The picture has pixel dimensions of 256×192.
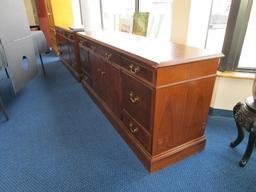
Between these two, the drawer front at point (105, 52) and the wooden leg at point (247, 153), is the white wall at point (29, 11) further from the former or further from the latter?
the wooden leg at point (247, 153)

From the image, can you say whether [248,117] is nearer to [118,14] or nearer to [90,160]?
[90,160]

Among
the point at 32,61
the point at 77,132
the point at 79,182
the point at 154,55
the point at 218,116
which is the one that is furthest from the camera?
the point at 32,61

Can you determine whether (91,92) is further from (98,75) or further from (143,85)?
(143,85)

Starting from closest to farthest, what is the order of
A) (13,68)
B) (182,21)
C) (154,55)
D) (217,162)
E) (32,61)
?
(154,55) → (217,162) → (182,21) → (13,68) → (32,61)

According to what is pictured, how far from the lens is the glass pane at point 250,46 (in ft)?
5.42

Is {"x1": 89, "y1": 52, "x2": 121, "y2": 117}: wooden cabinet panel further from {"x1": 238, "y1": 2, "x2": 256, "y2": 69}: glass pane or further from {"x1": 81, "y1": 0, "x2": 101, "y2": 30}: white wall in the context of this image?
{"x1": 81, "y1": 0, "x2": 101, "y2": 30}: white wall

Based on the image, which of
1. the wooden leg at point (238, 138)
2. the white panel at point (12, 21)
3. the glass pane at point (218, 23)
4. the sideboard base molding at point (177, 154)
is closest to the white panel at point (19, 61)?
the white panel at point (12, 21)

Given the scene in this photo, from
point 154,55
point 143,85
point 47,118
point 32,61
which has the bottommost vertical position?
point 47,118

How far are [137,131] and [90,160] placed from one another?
0.45 metres

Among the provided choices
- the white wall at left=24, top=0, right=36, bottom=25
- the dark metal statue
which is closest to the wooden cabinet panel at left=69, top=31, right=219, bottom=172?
the dark metal statue

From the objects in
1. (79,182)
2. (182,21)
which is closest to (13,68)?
(79,182)

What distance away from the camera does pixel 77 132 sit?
74.1 inches

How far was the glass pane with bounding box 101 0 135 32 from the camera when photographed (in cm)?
256

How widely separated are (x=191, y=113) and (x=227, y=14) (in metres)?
1.02
